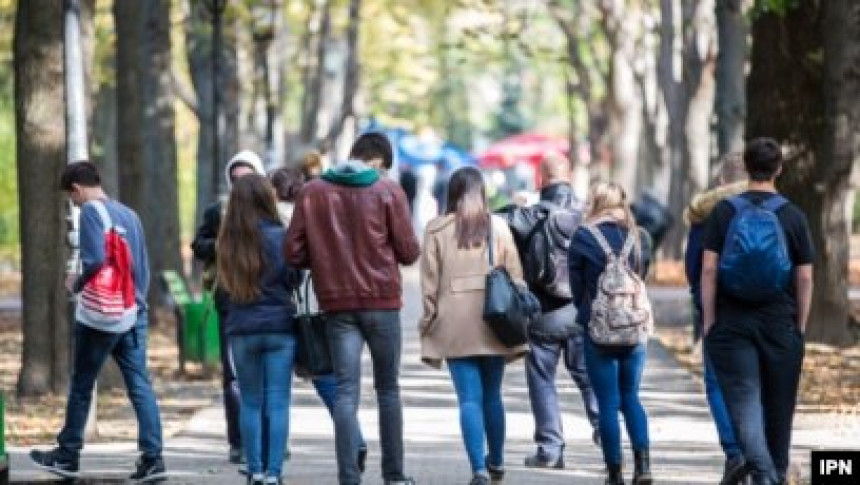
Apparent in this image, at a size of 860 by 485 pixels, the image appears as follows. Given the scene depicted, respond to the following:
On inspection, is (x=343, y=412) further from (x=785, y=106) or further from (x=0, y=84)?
(x=0, y=84)

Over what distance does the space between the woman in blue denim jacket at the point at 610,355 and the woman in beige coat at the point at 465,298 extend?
37 cm

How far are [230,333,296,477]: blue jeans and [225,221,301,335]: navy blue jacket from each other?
6cm

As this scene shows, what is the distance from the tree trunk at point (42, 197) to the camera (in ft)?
68.7

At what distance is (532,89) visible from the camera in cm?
11956

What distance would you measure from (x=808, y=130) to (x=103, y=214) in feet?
39.7

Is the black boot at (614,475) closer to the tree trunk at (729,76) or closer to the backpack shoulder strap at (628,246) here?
the backpack shoulder strap at (628,246)

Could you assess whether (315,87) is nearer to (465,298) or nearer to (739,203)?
(465,298)

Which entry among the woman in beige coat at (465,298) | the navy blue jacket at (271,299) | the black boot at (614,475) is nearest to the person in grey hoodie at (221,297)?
the navy blue jacket at (271,299)

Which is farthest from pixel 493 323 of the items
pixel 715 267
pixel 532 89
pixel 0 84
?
pixel 532 89

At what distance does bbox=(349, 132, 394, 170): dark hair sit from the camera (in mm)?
13789

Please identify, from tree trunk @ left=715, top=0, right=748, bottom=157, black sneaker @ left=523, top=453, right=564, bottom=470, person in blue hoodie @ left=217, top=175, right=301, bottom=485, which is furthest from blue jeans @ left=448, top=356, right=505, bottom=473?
tree trunk @ left=715, top=0, right=748, bottom=157

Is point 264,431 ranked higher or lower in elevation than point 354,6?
lower

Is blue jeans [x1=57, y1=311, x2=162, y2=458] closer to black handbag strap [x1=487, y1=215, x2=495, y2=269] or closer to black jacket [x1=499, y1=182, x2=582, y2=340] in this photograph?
black handbag strap [x1=487, y1=215, x2=495, y2=269]

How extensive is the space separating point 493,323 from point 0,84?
140ft
